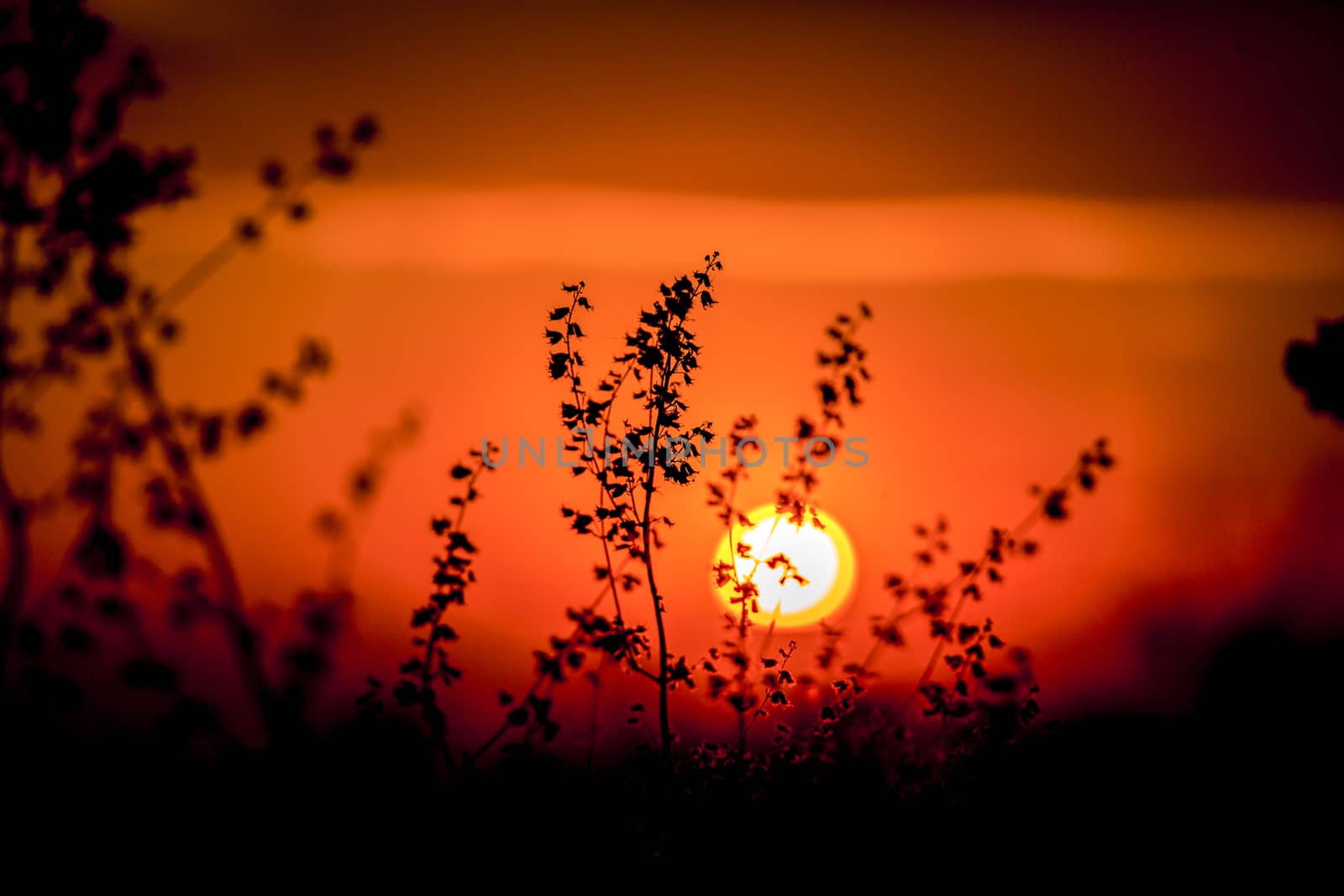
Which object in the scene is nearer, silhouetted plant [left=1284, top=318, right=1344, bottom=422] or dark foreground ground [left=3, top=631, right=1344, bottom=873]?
silhouetted plant [left=1284, top=318, right=1344, bottom=422]

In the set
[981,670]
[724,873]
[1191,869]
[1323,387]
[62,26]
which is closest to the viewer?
[1323,387]

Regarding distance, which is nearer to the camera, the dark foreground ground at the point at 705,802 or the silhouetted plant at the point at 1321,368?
the silhouetted plant at the point at 1321,368

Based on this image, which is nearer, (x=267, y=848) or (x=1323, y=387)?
(x=1323, y=387)

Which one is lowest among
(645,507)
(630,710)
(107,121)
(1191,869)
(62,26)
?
(1191,869)

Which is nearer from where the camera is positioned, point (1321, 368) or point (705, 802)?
point (1321, 368)

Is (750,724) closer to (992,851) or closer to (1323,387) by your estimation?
(992,851)

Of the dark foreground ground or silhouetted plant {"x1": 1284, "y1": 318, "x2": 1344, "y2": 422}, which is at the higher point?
silhouetted plant {"x1": 1284, "y1": 318, "x2": 1344, "y2": 422}

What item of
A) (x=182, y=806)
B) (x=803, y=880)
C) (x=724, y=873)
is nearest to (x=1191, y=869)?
(x=803, y=880)

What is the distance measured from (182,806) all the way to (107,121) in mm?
3066

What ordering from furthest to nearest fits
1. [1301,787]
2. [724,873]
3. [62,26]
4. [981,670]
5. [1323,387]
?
[1301,787] < [724,873] < [981,670] < [62,26] < [1323,387]

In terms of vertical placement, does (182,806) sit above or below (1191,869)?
above

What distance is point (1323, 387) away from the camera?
3.58 metres

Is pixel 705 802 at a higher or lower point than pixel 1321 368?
lower

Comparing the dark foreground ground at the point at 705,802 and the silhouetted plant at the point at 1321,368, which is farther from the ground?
the silhouetted plant at the point at 1321,368
